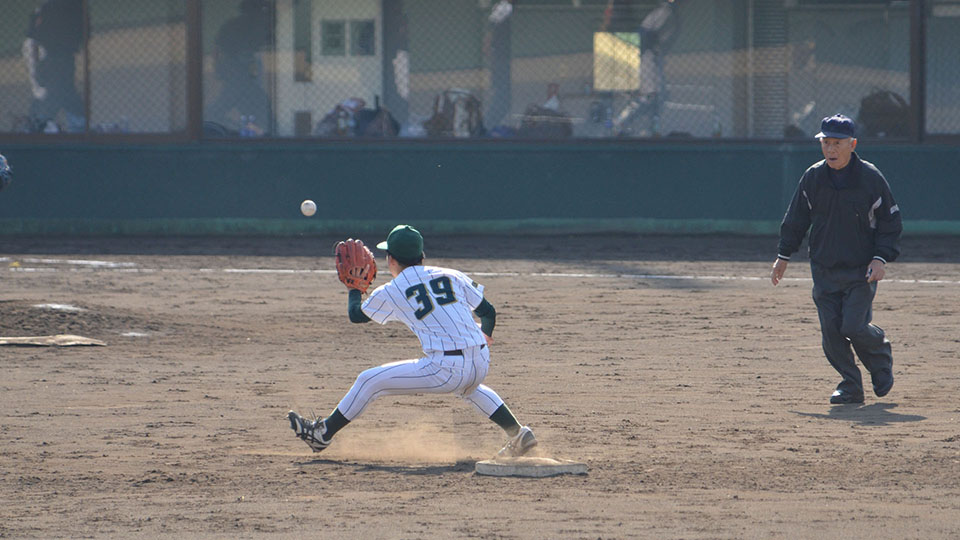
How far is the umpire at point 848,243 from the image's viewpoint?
7.83 m

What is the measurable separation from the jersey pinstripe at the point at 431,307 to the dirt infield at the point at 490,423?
0.63 metres

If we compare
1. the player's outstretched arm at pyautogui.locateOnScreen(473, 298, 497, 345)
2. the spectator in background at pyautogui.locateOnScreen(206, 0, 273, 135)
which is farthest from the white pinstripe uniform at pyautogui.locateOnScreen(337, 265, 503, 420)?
the spectator in background at pyautogui.locateOnScreen(206, 0, 273, 135)

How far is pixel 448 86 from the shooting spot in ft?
61.4

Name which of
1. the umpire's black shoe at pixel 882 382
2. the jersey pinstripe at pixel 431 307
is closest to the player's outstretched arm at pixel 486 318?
the jersey pinstripe at pixel 431 307

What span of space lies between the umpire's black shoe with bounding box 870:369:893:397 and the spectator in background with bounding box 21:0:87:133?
44.2 feet

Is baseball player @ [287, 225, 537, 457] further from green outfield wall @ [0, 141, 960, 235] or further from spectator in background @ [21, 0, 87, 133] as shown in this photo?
spectator in background @ [21, 0, 87, 133]

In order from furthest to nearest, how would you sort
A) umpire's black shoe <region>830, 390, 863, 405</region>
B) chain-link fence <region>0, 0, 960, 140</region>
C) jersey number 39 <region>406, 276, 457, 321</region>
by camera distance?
chain-link fence <region>0, 0, 960, 140</region> → umpire's black shoe <region>830, 390, 863, 405</region> → jersey number 39 <region>406, 276, 457, 321</region>

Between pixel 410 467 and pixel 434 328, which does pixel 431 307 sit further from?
pixel 410 467

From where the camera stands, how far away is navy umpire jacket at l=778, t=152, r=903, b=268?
7.84 m

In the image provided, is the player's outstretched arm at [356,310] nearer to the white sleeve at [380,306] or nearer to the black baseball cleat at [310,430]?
the white sleeve at [380,306]

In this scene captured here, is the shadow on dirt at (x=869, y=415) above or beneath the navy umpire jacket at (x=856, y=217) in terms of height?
beneath

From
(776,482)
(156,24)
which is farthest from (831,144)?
(156,24)

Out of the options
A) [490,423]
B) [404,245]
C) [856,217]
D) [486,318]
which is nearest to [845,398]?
[856,217]

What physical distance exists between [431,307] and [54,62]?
1398 cm
